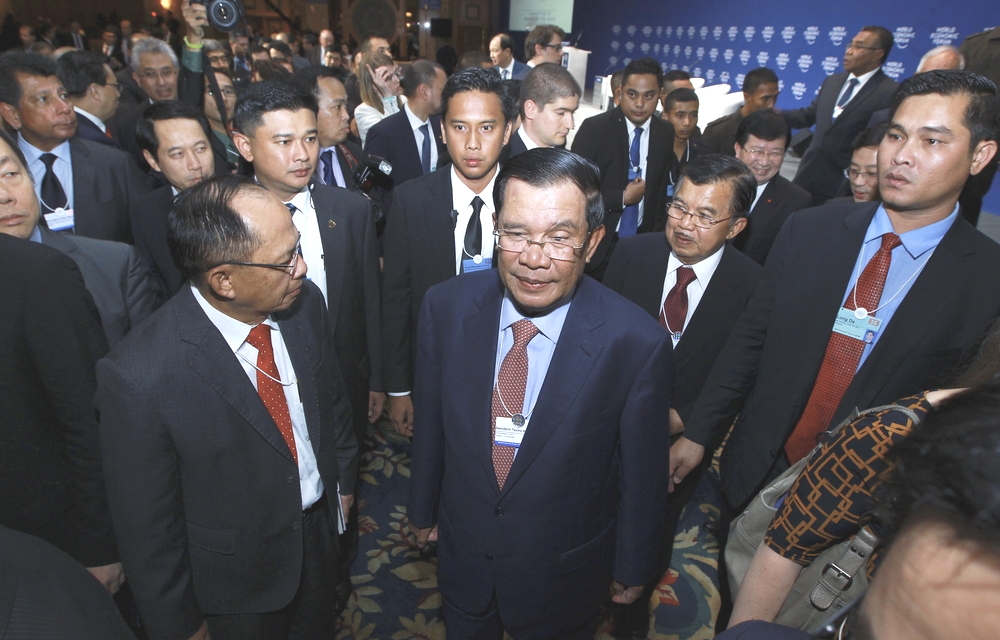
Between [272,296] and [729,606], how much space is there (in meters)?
1.70

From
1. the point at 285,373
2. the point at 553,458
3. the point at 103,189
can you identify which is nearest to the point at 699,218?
the point at 553,458

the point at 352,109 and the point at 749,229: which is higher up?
the point at 352,109

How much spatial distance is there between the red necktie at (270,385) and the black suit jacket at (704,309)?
1.33 metres

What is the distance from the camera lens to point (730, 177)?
7.26ft

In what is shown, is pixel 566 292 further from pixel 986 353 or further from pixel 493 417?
pixel 986 353

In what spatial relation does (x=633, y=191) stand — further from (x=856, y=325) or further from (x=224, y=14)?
(x=224, y=14)

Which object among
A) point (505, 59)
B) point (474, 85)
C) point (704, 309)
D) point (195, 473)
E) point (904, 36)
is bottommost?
point (195, 473)

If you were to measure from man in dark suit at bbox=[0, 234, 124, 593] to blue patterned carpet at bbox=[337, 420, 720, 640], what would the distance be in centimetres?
107

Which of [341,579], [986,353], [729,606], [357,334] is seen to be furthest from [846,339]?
[341,579]

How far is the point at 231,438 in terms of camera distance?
1451mm

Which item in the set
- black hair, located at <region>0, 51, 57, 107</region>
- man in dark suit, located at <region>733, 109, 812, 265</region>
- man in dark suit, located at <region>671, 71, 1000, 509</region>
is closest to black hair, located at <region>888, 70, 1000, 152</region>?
man in dark suit, located at <region>671, 71, 1000, 509</region>

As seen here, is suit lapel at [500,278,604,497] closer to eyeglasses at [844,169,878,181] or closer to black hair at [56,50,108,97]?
eyeglasses at [844,169,878,181]

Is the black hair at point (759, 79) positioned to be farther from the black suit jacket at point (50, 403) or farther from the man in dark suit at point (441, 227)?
the black suit jacket at point (50, 403)

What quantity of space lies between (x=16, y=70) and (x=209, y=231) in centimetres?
243
